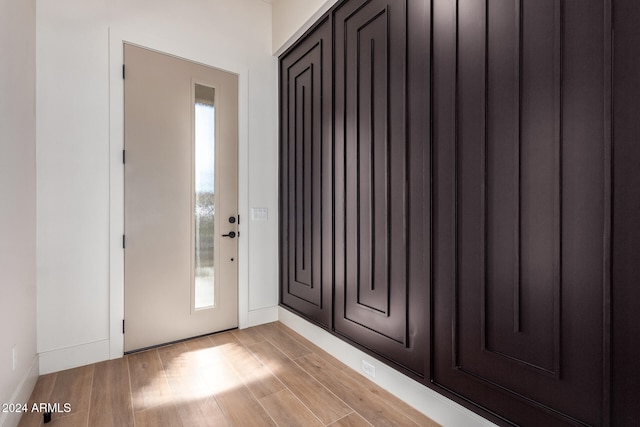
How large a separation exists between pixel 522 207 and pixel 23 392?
287 centimetres

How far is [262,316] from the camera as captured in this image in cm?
325

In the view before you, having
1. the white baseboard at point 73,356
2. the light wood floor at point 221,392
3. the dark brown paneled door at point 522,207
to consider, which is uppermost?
the dark brown paneled door at point 522,207

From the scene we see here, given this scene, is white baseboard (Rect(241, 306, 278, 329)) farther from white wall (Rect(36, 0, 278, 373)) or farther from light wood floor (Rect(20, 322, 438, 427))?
white wall (Rect(36, 0, 278, 373))

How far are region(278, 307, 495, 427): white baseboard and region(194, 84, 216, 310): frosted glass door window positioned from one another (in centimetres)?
102

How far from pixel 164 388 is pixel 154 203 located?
1429 mm

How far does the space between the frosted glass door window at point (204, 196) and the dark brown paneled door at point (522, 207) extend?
2069mm

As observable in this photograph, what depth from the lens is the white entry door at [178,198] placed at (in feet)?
8.51

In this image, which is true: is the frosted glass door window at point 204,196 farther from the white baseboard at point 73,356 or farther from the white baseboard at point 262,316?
the white baseboard at point 73,356

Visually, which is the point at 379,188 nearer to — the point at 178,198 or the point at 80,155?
the point at 178,198

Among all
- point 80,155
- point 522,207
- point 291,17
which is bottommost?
point 522,207

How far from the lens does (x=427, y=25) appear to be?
69.4 inches

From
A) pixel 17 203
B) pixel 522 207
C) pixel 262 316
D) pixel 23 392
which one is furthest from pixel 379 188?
pixel 23 392

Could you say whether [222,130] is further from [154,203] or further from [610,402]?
[610,402]

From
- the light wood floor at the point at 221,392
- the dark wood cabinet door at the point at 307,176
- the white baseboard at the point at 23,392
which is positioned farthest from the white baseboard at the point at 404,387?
the white baseboard at the point at 23,392
